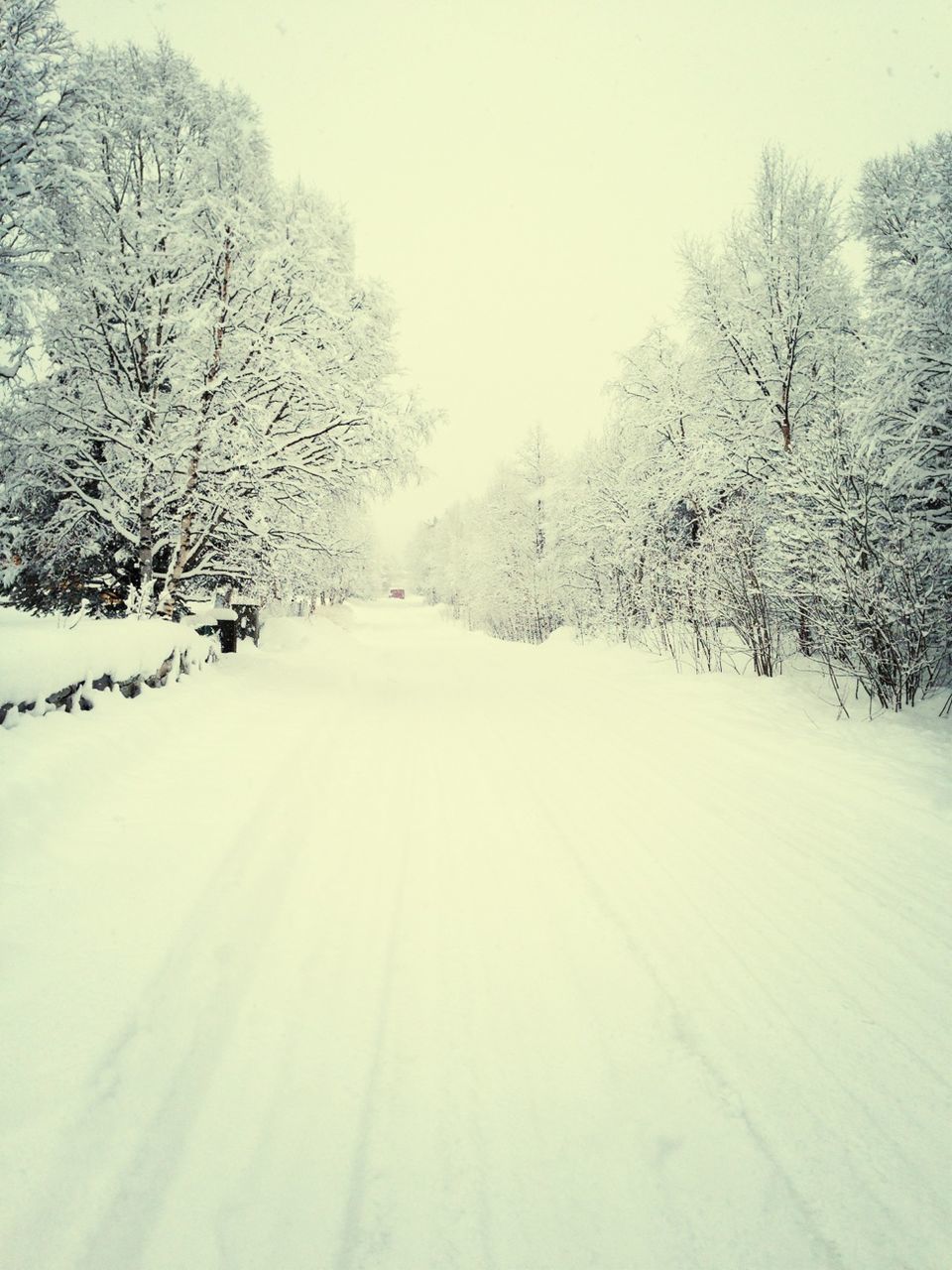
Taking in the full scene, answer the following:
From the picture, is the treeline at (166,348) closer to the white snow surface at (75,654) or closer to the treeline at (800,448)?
the white snow surface at (75,654)

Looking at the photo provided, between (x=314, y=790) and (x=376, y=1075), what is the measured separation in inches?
112

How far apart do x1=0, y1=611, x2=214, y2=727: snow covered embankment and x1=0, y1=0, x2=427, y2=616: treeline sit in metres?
2.79

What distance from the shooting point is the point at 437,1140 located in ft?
6.02

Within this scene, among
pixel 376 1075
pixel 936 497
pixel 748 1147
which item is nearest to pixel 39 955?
pixel 376 1075

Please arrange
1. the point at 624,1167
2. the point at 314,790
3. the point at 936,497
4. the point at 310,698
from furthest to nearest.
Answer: the point at 310,698 → the point at 936,497 → the point at 314,790 → the point at 624,1167

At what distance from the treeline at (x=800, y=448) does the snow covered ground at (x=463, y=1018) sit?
2814 mm

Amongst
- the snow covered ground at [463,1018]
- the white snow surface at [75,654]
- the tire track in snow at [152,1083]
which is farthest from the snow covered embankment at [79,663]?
the tire track in snow at [152,1083]

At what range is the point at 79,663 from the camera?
4.92 m

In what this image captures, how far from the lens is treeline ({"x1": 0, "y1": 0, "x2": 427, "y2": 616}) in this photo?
27.5 ft

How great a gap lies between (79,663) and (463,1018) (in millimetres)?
4502

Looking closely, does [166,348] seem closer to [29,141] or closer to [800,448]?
[29,141]

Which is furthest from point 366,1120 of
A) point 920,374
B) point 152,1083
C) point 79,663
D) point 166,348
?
point 166,348

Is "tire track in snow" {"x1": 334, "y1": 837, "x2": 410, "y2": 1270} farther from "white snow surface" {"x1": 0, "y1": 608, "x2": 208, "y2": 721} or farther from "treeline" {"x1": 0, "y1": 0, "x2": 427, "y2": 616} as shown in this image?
"treeline" {"x1": 0, "y1": 0, "x2": 427, "y2": 616}

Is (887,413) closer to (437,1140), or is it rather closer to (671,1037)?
(671,1037)
